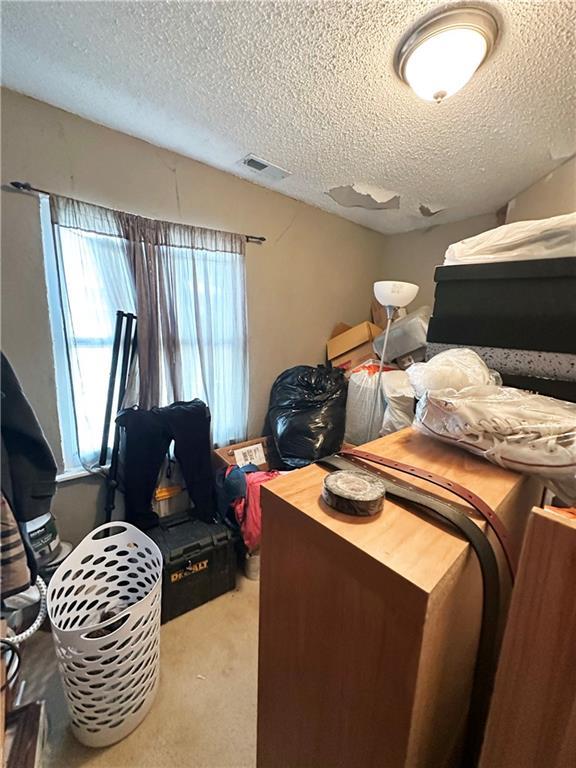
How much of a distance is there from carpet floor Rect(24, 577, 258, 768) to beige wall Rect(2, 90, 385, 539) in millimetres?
766

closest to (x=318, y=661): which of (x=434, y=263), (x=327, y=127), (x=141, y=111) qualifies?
(x=327, y=127)

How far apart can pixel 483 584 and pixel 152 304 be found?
6.24 ft

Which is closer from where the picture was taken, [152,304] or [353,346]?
[152,304]

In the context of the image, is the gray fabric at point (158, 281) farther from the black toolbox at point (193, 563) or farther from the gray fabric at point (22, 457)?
the gray fabric at point (22, 457)

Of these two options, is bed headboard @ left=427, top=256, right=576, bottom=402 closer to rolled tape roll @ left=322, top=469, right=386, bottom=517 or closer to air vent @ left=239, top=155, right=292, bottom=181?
rolled tape roll @ left=322, top=469, right=386, bottom=517

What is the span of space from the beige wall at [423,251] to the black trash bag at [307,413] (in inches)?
51.7

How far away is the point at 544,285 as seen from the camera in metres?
1.00

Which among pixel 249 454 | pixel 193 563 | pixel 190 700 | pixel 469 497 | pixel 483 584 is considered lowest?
pixel 190 700

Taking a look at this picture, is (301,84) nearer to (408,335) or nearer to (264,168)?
(264,168)

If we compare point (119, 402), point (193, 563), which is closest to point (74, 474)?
point (119, 402)

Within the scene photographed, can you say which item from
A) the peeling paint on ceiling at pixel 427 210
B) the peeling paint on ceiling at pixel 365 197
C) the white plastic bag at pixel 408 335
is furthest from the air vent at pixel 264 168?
the white plastic bag at pixel 408 335

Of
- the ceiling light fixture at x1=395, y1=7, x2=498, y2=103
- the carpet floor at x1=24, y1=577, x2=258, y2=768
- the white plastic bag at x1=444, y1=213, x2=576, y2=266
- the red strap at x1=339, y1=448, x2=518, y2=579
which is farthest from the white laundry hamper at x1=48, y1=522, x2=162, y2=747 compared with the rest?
the ceiling light fixture at x1=395, y1=7, x2=498, y2=103

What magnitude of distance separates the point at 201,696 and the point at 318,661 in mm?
1123

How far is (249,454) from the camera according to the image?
2365mm
